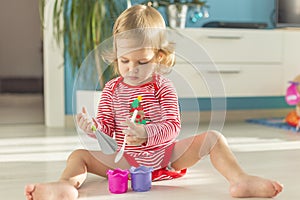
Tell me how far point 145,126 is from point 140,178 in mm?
155

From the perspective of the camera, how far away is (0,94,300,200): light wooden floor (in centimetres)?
127

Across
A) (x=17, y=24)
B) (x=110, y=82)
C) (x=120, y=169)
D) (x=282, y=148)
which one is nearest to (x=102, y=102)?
(x=110, y=82)

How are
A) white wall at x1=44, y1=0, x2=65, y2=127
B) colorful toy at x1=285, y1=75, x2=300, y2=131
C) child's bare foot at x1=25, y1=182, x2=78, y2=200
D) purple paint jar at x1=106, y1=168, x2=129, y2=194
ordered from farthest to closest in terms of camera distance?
white wall at x1=44, y1=0, x2=65, y2=127
colorful toy at x1=285, y1=75, x2=300, y2=131
purple paint jar at x1=106, y1=168, x2=129, y2=194
child's bare foot at x1=25, y1=182, x2=78, y2=200

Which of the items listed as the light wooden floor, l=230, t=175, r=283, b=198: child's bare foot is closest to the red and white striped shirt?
the light wooden floor

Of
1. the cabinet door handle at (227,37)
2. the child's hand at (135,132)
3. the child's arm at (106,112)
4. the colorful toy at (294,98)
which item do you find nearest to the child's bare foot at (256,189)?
the child's hand at (135,132)

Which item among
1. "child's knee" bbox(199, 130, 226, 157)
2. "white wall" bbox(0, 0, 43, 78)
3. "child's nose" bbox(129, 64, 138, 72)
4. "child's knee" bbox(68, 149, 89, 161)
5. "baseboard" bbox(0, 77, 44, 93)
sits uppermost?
"child's nose" bbox(129, 64, 138, 72)

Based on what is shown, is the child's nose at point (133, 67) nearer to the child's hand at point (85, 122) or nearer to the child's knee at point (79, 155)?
the child's hand at point (85, 122)

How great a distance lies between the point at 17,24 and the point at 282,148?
12.8ft

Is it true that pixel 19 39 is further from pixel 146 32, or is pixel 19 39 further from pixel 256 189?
pixel 256 189

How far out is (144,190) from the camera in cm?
128

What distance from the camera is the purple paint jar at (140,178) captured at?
126cm

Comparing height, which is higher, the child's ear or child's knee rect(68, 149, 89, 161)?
the child's ear

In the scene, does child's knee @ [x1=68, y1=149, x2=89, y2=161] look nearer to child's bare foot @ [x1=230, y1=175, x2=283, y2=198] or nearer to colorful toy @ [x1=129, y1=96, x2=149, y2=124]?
colorful toy @ [x1=129, y1=96, x2=149, y2=124]

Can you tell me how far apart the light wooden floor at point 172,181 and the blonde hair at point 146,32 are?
330 millimetres
